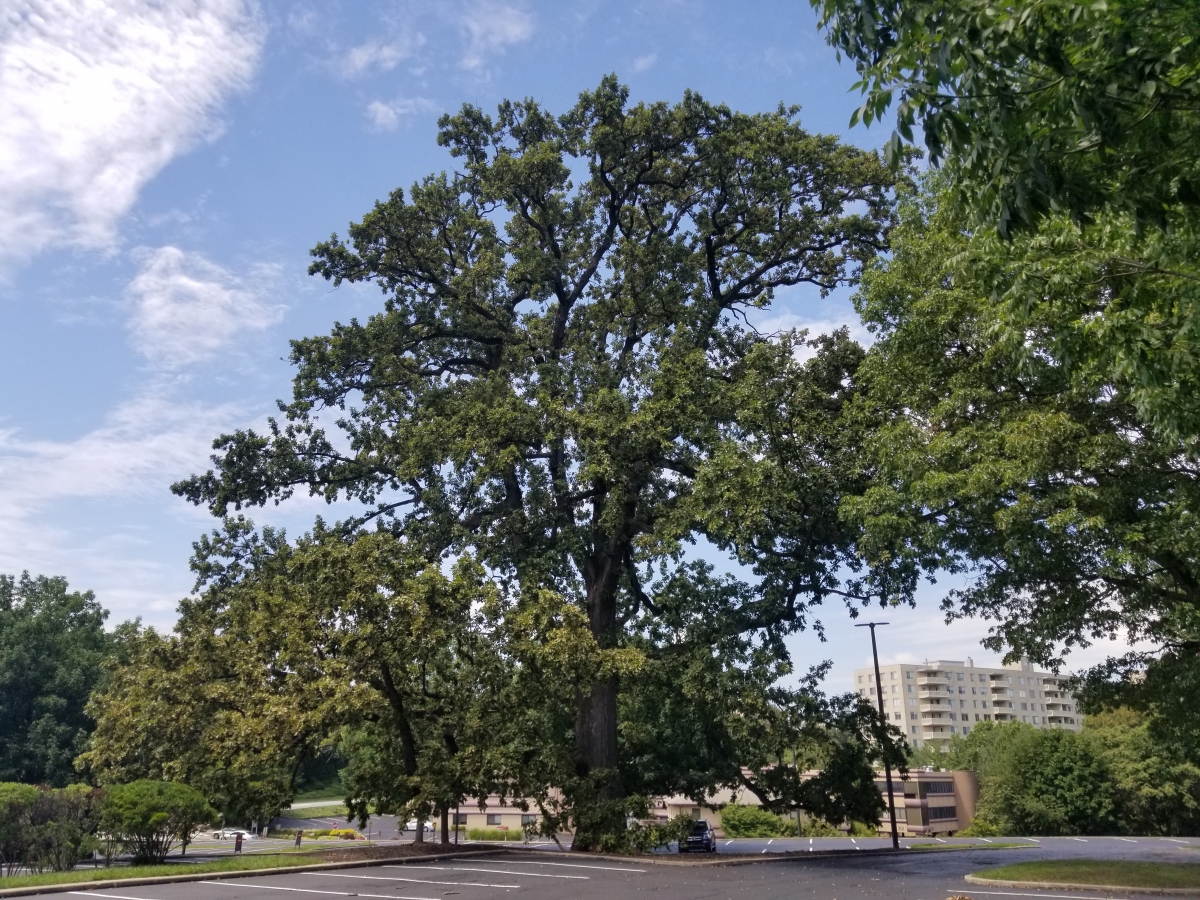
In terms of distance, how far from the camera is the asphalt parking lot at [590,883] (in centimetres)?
1380

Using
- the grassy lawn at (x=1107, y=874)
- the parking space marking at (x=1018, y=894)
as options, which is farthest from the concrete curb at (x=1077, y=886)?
the parking space marking at (x=1018, y=894)

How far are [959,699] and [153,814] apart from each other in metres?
135

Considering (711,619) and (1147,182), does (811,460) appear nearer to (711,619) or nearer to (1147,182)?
(711,619)

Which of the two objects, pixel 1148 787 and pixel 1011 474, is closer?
pixel 1011 474

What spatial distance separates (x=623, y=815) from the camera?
21.5 metres

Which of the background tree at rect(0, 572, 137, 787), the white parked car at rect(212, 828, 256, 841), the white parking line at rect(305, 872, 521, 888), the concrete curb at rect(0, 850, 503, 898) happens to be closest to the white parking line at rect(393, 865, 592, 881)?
the concrete curb at rect(0, 850, 503, 898)

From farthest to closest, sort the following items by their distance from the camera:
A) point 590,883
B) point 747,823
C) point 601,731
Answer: point 747,823, point 601,731, point 590,883

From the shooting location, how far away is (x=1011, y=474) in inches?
530

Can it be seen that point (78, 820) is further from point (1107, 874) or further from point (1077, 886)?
point (1107, 874)

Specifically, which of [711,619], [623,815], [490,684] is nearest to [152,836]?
[490,684]

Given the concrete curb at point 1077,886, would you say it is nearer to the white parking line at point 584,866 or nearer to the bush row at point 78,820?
the white parking line at point 584,866

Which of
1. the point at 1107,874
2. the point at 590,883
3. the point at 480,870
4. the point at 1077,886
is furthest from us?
the point at 480,870

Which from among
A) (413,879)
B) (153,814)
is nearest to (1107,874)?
(413,879)

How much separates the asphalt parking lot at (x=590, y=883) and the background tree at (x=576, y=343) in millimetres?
3523
